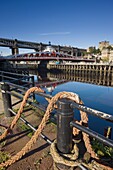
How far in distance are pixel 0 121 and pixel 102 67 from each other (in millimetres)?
40272

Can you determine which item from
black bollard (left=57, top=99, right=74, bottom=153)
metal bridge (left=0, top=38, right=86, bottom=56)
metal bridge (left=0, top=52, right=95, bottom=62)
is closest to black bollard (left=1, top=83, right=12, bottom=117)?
black bollard (left=57, top=99, right=74, bottom=153)

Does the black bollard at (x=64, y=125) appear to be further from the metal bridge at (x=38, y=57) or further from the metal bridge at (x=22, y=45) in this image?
the metal bridge at (x=22, y=45)

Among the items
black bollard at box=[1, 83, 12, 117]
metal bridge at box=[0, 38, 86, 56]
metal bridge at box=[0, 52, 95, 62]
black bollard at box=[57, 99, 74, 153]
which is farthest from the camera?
metal bridge at box=[0, 38, 86, 56]

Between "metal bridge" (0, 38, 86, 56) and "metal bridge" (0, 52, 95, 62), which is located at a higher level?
"metal bridge" (0, 38, 86, 56)

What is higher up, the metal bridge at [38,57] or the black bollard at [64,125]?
the metal bridge at [38,57]

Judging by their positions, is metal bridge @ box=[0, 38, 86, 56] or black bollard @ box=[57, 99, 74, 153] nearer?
black bollard @ box=[57, 99, 74, 153]

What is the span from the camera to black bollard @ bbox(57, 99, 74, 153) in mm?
1530

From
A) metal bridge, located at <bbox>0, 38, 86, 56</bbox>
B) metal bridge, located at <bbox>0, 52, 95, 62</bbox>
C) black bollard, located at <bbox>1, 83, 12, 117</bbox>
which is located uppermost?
metal bridge, located at <bbox>0, 38, 86, 56</bbox>

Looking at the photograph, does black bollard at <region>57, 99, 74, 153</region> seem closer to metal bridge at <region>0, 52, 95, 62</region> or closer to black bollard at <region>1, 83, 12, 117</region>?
black bollard at <region>1, 83, 12, 117</region>

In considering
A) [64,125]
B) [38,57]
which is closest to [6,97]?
[64,125]

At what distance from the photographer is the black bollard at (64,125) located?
5.02 ft

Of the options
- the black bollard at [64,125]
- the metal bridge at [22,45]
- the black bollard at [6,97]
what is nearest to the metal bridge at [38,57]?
the metal bridge at [22,45]

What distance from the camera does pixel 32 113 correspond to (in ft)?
13.0

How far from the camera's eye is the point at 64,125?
1.59 metres
